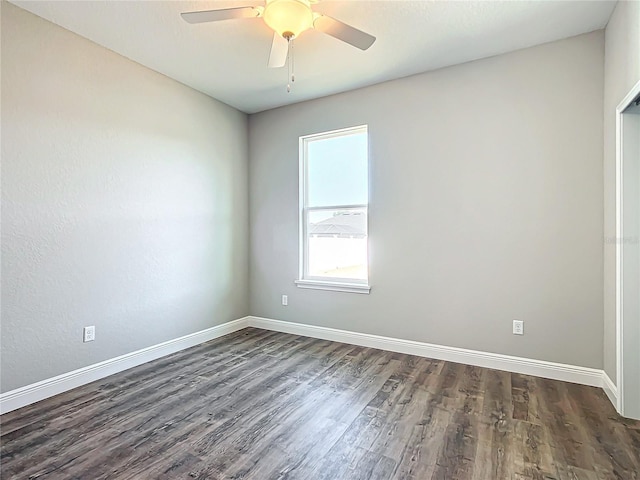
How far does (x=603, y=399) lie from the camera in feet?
8.02

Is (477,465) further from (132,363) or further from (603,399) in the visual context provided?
(132,363)

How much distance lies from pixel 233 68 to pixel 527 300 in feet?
11.1

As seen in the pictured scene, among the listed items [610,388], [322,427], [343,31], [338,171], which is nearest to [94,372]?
[322,427]

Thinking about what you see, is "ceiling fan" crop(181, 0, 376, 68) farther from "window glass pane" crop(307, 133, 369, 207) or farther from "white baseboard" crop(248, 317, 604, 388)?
"white baseboard" crop(248, 317, 604, 388)

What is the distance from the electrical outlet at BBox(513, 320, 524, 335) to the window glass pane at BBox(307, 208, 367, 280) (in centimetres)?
147

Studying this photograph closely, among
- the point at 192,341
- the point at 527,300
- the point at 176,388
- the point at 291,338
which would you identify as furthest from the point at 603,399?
the point at 192,341

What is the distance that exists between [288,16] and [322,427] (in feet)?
8.16

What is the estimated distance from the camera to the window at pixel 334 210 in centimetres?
376

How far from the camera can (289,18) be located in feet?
6.47

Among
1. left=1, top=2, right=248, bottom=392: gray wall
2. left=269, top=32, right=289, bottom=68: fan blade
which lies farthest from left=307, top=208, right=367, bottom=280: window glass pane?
left=269, top=32, right=289, bottom=68: fan blade

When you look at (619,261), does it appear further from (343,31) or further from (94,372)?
(94,372)

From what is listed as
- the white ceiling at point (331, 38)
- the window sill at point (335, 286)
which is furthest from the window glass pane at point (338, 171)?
the window sill at point (335, 286)

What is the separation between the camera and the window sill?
3.68 metres

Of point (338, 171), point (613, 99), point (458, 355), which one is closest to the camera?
point (613, 99)
